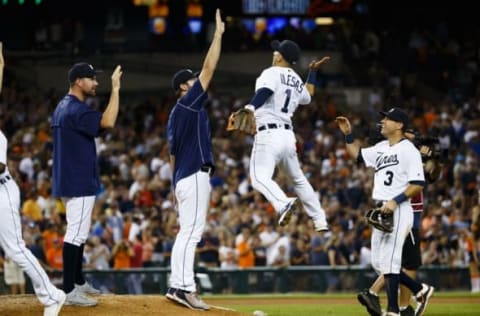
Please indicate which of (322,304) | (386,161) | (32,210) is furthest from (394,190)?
(32,210)

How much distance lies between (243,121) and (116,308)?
214 centimetres

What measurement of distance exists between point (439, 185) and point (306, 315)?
10297mm

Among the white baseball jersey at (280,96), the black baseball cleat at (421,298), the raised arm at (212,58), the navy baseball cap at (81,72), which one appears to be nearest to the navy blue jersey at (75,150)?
the navy baseball cap at (81,72)

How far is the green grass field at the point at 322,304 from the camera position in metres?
14.1

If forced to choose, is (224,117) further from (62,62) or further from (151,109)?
(62,62)

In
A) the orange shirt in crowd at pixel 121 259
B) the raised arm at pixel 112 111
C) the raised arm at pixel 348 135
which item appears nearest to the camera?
the raised arm at pixel 112 111

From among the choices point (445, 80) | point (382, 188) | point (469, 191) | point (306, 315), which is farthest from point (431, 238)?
point (445, 80)

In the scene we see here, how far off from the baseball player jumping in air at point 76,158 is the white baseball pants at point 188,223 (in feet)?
2.86

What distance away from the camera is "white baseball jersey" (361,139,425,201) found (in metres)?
11.8

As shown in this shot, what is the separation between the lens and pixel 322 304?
15875 millimetres

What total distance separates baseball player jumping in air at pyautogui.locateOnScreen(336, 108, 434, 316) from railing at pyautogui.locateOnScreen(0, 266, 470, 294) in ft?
24.4

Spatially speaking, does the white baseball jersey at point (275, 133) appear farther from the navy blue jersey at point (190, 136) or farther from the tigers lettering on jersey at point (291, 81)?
the navy blue jersey at point (190, 136)

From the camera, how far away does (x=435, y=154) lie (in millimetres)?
13125

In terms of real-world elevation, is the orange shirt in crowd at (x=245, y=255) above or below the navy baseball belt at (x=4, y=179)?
below
